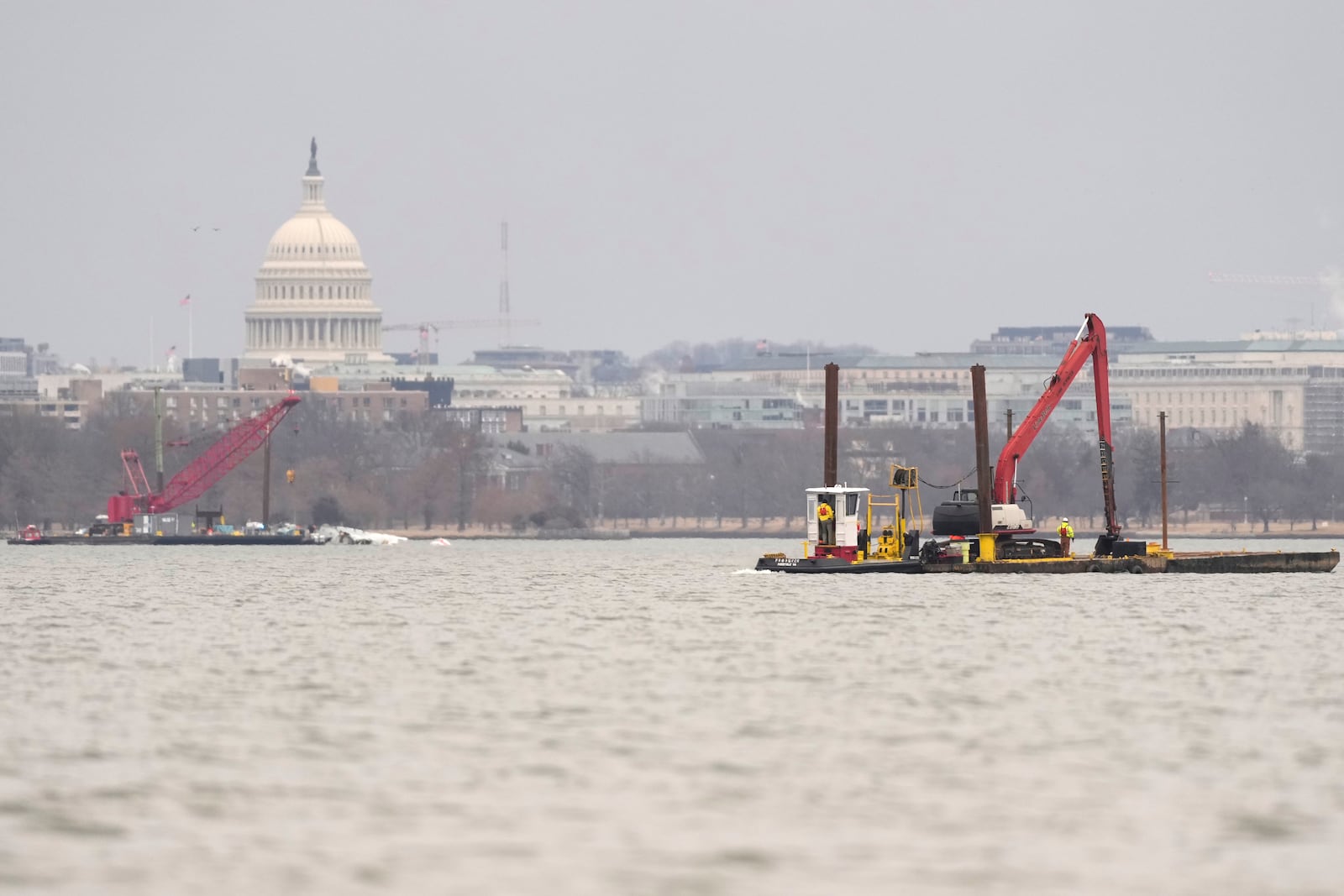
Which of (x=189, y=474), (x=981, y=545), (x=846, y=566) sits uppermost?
(x=189, y=474)

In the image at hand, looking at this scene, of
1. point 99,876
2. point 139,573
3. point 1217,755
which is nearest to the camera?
point 99,876

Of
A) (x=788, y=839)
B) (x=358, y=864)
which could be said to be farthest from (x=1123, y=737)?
(x=358, y=864)

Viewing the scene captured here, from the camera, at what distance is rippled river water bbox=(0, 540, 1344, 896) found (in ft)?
102

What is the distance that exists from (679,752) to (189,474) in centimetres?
14982

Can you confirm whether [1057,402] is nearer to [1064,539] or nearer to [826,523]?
[1064,539]

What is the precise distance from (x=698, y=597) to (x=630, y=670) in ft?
90.2

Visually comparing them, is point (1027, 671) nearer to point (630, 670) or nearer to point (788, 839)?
point (630, 670)

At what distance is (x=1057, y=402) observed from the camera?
9212 centimetres

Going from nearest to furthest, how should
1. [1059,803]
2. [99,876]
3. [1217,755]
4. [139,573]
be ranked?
1. [99,876]
2. [1059,803]
3. [1217,755]
4. [139,573]

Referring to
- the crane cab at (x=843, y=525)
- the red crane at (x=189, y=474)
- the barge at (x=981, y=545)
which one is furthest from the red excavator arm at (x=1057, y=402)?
the red crane at (x=189, y=474)

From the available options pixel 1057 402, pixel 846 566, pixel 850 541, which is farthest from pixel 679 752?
pixel 1057 402

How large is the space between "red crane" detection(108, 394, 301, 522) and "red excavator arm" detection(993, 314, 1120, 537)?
275 feet

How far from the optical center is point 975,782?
3631 centimetres

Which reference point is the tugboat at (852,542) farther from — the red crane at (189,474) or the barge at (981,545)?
the red crane at (189,474)
